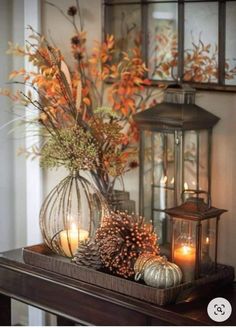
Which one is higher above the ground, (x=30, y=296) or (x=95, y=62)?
(x=95, y=62)

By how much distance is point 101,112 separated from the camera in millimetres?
2693

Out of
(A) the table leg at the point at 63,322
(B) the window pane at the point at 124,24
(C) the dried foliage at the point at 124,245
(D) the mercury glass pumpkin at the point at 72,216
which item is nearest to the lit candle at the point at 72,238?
(D) the mercury glass pumpkin at the point at 72,216

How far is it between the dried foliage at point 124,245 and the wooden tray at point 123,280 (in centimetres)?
4

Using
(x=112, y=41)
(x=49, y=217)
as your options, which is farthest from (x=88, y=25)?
(x=49, y=217)

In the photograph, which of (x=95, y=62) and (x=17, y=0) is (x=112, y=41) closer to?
(x=95, y=62)

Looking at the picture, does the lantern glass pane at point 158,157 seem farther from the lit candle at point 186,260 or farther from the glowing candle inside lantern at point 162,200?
the lit candle at point 186,260

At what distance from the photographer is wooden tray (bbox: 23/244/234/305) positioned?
2.07 m

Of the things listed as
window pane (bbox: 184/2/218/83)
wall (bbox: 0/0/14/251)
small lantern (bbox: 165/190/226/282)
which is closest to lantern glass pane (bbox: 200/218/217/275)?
small lantern (bbox: 165/190/226/282)

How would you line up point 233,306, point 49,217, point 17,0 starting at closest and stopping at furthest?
1. point 233,306
2. point 49,217
3. point 17,0

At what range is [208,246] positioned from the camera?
2.29 m

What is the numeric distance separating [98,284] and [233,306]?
405mm

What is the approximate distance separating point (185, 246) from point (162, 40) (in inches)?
29.7

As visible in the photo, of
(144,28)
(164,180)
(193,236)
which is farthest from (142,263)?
(144,28)

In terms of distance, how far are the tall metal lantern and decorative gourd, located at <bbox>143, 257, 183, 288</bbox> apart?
34 centimetres
